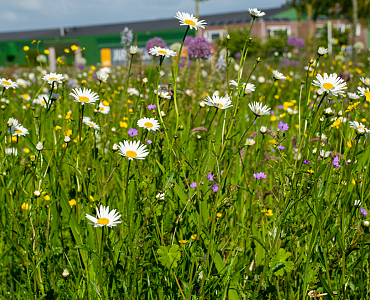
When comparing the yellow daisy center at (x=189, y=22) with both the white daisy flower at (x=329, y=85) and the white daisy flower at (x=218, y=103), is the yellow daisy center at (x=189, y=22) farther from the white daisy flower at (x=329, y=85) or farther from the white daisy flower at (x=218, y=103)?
the white daisy flower at (x=329, y=85)

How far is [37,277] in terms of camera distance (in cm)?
128

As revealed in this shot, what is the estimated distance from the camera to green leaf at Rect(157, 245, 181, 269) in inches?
43.0

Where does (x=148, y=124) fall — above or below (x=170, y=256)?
above

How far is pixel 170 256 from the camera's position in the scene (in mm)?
1101

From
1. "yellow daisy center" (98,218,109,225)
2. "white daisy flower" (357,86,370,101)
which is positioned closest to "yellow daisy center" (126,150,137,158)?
"yellow daisy center" (98,218,109,225)

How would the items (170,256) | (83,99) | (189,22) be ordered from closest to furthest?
(170,256) → (189,22) → (83,99)

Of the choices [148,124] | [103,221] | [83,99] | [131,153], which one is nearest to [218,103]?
[148,124]

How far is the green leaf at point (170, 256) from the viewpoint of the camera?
1.09m

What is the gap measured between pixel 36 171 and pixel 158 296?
2.34ft

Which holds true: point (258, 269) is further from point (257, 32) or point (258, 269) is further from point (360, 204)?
point (257, 32)

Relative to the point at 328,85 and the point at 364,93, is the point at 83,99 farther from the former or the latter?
the point at 364,93

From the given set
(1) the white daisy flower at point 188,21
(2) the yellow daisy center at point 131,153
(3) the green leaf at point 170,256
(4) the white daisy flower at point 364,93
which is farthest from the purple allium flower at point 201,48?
(3) the green leaf at point 170,256

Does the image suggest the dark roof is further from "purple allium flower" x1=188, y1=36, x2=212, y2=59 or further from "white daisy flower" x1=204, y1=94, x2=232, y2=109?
"white daisy flower" x1=204, y1=94, x2=232, y2=109

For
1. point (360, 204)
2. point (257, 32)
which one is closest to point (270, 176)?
point (360, 204)
